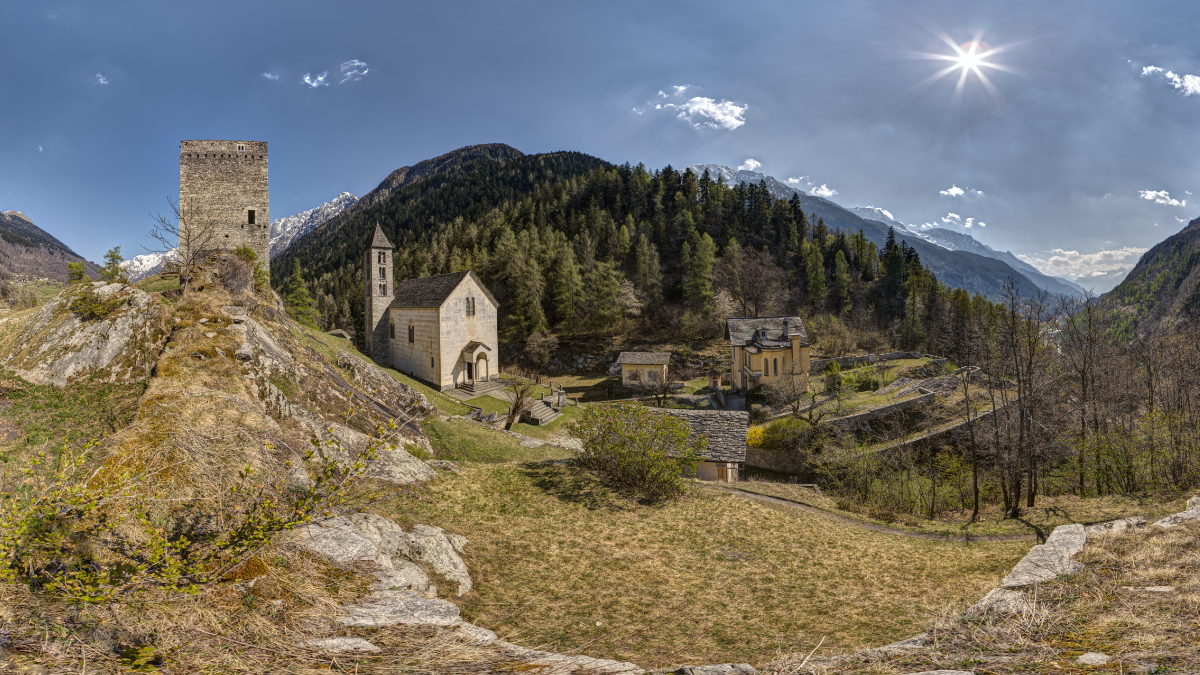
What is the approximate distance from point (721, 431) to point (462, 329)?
854 inches

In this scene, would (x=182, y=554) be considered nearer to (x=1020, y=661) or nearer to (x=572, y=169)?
(x=1020, y=661)

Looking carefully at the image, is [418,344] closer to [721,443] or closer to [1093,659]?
[721,443]

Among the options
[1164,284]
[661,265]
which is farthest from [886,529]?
[1164,284]

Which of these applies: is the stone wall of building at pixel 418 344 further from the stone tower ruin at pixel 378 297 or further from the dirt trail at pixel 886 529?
the dirt trail at pixel 886 529

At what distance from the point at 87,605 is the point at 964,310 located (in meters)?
77.9

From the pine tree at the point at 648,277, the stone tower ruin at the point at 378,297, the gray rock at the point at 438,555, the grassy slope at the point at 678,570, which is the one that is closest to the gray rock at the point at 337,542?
the gray rock at the point at 438,555

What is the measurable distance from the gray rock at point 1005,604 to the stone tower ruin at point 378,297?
40578 millimetres

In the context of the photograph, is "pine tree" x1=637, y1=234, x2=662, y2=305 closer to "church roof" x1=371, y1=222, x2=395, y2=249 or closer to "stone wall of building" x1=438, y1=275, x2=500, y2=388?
"stone wall of building" x1=438, y1=275, x2=500, y2=388

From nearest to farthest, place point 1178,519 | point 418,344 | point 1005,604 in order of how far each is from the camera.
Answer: point 1005,604, point 1178,519, point 418,344

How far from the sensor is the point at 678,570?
901 cm

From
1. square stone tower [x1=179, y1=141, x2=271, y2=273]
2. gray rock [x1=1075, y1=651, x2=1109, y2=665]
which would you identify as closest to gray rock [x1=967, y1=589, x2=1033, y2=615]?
gray rock [x1=1075, y1=651, x2=1109, y2=665]

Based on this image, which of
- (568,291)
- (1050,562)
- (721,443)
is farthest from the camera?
(568,291)

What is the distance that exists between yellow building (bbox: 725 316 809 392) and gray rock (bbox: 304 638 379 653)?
38.7 meters

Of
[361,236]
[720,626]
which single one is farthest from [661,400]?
[361,236]
